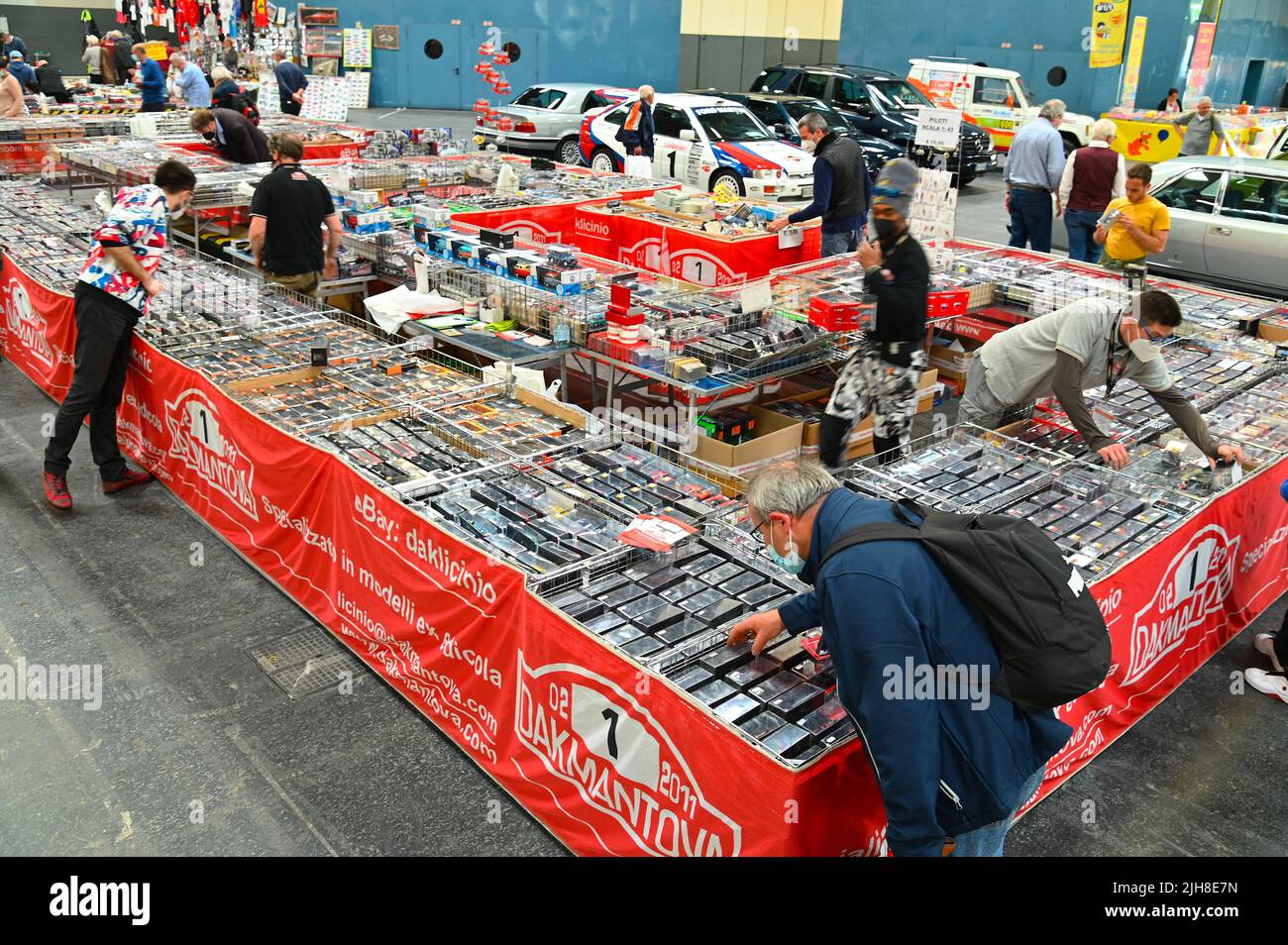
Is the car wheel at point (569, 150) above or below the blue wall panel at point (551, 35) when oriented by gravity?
below

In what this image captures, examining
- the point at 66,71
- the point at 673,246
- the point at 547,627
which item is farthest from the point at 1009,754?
the point at 66,71

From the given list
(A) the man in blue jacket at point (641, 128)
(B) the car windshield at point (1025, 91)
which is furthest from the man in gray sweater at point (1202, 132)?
(A) the man in blue jacket at point (641, 128)

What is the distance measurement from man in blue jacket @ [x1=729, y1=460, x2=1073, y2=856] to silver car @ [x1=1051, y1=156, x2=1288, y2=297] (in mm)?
10874

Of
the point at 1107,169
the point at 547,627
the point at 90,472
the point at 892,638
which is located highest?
the point at 1107,169

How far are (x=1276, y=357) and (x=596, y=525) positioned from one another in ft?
18.0

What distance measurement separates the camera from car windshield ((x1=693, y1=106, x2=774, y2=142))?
16.6 metres

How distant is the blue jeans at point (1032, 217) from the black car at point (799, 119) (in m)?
5.08

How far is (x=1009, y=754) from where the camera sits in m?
2.95

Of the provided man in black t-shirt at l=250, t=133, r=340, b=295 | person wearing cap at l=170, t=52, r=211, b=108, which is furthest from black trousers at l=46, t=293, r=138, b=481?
person wearing cap at l=170, t=52, r=211, b=108

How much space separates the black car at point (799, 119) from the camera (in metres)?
17.4

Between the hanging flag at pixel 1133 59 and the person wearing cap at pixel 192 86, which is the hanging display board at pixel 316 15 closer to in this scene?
the person wearing cap at pixel 192 86

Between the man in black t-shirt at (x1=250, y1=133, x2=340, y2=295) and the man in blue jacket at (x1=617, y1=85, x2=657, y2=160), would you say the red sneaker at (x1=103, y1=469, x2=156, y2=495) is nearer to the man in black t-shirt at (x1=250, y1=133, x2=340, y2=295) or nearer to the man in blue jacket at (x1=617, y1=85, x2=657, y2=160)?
the man in black t-shirt at (x1=250, y1=133, x2=340, y2=295)

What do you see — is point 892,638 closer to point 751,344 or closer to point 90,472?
point 751,344

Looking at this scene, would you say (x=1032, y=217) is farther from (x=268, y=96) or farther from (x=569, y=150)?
(x=268, y=96)
